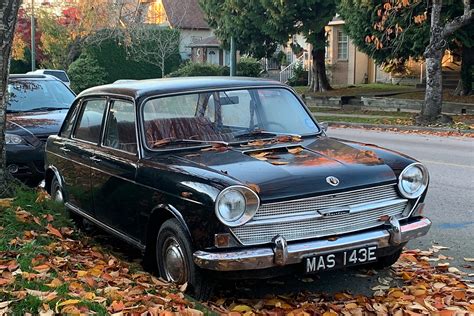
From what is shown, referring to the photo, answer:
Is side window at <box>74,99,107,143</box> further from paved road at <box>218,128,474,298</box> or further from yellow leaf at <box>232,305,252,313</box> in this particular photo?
yellow leaf at <box>232,305,252,313</box>

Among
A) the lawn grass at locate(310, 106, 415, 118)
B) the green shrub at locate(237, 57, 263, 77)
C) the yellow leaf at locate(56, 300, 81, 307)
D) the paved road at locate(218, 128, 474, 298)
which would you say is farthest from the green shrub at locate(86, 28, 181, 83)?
the yellow leaf at locate(56, 300, 81, 307)

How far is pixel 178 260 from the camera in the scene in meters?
4.80

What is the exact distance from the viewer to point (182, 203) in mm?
4664

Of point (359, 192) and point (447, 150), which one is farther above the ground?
point (359, 192)

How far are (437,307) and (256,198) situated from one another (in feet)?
4.98

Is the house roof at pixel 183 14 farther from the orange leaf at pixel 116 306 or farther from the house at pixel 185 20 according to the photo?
the orange leaf at pixel 116 306

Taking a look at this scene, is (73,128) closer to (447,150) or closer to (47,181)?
(47,181)

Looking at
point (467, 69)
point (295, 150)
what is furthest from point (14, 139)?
point (467, 69)

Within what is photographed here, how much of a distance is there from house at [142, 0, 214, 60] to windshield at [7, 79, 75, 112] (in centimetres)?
4106

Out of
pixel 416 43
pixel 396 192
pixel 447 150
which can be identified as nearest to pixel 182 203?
pixel 396 192

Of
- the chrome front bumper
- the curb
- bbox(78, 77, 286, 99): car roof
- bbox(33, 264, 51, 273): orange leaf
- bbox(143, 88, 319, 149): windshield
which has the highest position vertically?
bbox(78, 77, 286, 99): car roof

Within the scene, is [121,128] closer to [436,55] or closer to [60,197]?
[60,197]

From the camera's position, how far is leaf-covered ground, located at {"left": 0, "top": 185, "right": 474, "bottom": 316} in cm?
405

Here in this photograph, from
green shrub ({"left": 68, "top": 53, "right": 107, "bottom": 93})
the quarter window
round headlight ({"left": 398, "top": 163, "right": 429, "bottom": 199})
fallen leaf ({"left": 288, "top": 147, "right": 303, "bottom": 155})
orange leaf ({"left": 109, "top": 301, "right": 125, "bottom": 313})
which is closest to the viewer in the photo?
orange leaf ({"left": 109, "top": 301, "right": 125, "bottom": 313})
